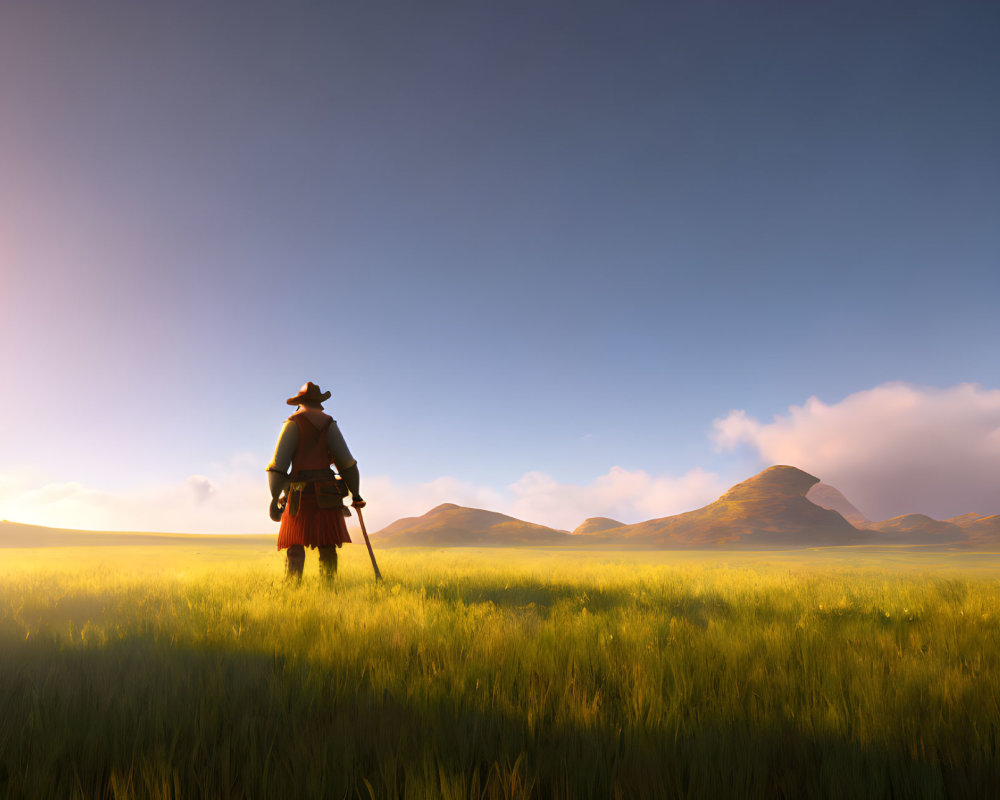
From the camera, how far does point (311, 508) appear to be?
24.4 ft

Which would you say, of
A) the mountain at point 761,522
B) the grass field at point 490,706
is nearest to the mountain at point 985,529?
the mountain at point 761,522

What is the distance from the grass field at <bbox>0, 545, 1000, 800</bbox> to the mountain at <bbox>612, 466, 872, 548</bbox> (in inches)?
1944

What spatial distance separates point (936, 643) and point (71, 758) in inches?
212

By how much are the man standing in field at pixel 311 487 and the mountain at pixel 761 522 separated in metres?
47.1

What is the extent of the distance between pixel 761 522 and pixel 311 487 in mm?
69506

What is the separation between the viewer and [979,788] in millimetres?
1636

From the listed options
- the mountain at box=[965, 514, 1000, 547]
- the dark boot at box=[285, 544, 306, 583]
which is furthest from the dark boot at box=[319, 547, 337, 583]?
the mountain at box=[965, 514, 1000, 547]

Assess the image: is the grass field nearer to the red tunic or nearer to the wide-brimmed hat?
the red tunic

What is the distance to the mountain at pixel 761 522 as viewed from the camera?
5506cm

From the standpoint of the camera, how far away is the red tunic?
7324 millimetres

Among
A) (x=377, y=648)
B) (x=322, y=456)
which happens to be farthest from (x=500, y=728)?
(x=322, y=456)

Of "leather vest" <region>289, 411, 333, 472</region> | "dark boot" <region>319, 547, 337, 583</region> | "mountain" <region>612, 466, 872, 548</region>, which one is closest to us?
"dark boot" <region>319, 547, 337, 583</region>

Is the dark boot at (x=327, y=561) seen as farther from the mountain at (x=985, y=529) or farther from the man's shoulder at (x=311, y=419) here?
the mountain at (x=985, y=529)

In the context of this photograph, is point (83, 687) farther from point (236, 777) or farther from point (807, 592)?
point (807, 592)
